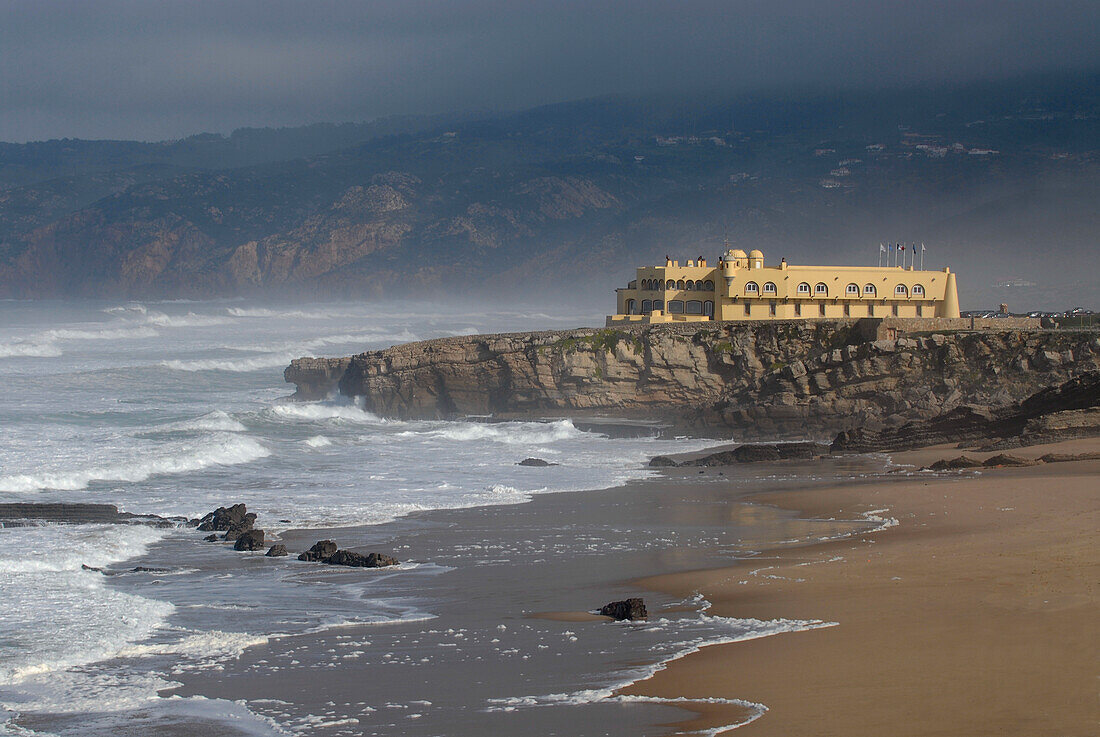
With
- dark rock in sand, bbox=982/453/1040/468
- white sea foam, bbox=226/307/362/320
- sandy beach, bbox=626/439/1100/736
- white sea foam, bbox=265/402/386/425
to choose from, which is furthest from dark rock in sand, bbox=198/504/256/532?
white sea foam, bbox=226/307/362/320

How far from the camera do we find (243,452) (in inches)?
1184

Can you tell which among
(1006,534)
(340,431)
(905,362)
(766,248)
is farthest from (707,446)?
(766,248)

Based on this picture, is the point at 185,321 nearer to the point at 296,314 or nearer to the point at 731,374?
the point at 296,314

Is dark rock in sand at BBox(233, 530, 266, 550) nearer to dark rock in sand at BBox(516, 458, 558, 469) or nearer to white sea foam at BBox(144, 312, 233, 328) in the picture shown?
dark rock in sand at BBox(516, 458, 558, 469)

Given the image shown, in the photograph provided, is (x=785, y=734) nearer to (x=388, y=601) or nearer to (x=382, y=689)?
(x=382, y=689)

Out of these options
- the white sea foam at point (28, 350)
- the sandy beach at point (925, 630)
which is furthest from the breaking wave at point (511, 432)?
the white sea foam at point (28, 350)

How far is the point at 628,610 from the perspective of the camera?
12656 mm

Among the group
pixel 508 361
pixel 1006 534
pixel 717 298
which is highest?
pixel 717 298

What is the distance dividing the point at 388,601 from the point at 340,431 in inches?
875

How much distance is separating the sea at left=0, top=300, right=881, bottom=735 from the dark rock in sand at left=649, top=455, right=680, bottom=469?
38cm

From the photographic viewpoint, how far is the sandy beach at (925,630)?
8906 millimetres

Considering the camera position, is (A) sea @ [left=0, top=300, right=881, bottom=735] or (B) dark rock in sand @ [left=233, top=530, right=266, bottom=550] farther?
(B) dark rock in sand @ [left=233, top=530, right=266, bottom=550]

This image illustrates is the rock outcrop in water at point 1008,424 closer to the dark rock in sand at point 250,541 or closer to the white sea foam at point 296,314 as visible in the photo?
the dark rock in sand at point 250,541

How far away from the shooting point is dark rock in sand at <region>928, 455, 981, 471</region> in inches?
936
